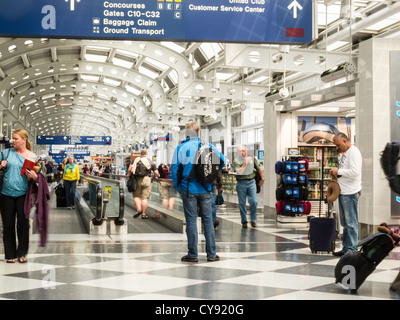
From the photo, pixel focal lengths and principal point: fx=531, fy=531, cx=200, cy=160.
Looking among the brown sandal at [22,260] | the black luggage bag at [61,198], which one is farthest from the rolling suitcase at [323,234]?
the black luggage bag at [61,198]

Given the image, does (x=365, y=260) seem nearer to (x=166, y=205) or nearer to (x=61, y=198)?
(x=166, y=205)

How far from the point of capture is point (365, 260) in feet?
15.5

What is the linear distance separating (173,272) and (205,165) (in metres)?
1.38

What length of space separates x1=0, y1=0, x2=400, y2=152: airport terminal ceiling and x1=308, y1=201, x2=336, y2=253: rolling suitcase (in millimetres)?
3087

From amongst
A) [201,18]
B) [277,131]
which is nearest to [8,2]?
[201,18]

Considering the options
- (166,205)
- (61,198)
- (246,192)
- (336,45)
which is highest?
(336,45)

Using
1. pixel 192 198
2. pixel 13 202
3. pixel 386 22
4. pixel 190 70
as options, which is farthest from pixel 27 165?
pixel 190 70

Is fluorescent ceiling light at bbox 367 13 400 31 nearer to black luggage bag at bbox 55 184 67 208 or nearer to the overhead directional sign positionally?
the overhead directional sign

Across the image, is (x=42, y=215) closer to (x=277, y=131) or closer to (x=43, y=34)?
(x=43, y=34)

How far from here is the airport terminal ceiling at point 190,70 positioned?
12.6 metres

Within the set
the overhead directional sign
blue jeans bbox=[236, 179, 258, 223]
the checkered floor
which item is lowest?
the checkered floor

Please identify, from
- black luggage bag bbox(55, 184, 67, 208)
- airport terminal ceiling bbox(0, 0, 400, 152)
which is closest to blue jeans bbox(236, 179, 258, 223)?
airport terminal ceiling bbox(0, 0, 400, 152)

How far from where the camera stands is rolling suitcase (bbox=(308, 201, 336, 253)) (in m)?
7.13

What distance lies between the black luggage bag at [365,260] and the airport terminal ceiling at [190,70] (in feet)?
15.8
